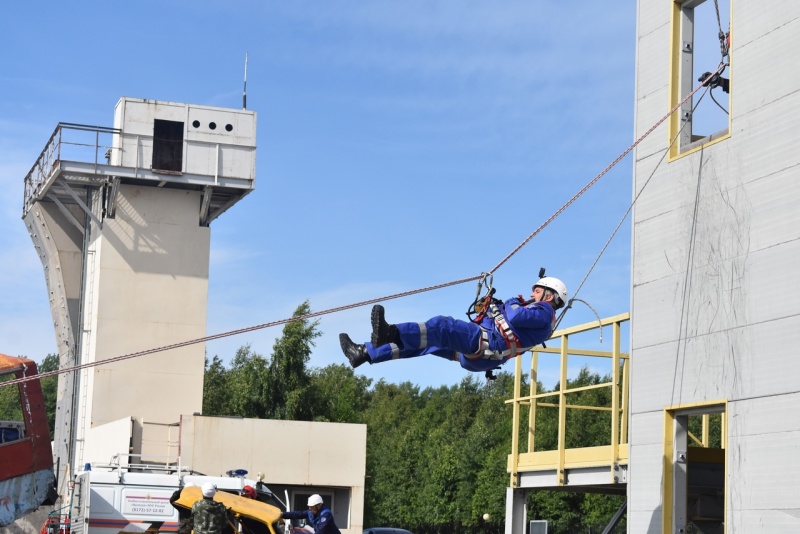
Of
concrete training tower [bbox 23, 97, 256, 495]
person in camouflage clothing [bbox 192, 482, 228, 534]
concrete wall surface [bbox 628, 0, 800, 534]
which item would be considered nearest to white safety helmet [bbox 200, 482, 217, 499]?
person in camouflage clothing [bbox 192, 482, 228, 534]

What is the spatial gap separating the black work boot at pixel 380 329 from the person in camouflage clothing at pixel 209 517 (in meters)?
4.93

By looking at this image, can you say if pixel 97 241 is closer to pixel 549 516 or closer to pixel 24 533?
pixel 24 533

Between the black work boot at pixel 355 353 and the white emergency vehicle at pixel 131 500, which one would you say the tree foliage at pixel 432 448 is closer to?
the white emergency vehicle at pixel 131 500

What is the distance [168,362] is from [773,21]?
29137 mm

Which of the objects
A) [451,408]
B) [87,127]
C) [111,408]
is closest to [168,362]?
[111,408]

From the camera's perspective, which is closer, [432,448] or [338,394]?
[432,448]

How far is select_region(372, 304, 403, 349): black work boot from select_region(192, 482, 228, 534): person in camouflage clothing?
16.2 feet

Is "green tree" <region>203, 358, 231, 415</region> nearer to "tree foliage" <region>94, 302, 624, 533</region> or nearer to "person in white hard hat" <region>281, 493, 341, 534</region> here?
"tree foliage" <region>94, 302, 624, 533</region>

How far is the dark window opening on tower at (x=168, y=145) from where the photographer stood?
38812mm

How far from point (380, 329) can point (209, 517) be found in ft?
17.0

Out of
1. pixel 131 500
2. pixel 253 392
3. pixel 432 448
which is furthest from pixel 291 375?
pixel 131 500

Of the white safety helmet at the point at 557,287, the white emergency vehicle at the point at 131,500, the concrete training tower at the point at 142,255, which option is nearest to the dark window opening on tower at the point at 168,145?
the concrete training tower at the point at 142,255

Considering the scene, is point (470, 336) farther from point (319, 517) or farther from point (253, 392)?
point (253, 392)

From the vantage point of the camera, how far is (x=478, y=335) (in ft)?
39.3
